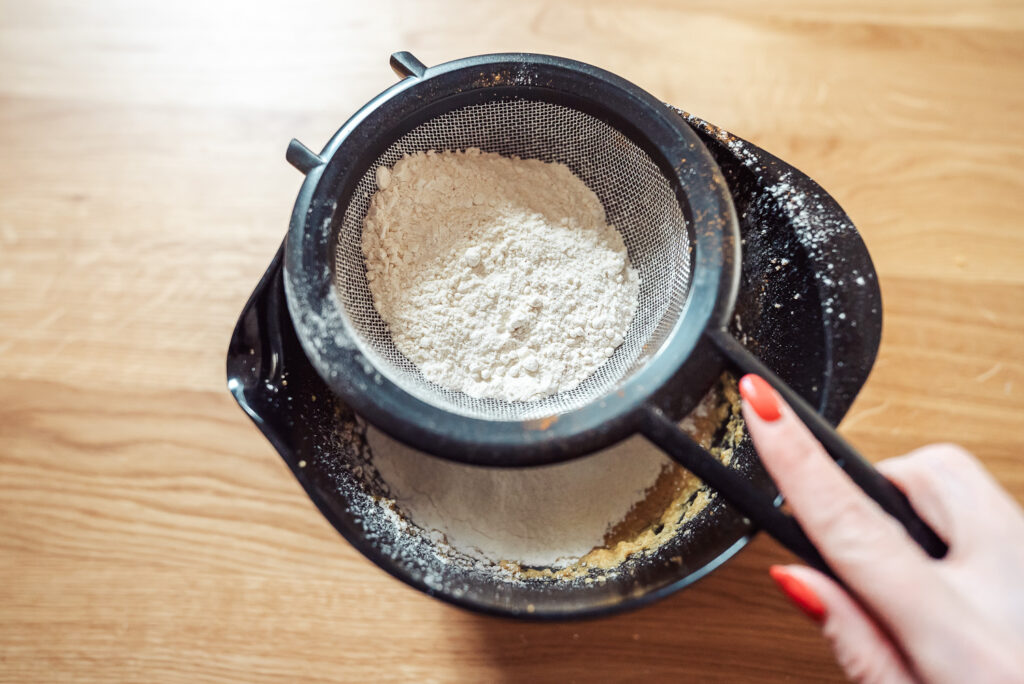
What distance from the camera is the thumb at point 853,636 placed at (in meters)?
0.42

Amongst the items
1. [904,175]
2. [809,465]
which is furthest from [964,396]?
[809,465]

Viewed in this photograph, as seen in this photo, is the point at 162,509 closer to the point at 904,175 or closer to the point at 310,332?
the point at 310,332

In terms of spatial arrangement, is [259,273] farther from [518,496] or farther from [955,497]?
[955,497]

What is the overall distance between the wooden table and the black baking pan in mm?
179

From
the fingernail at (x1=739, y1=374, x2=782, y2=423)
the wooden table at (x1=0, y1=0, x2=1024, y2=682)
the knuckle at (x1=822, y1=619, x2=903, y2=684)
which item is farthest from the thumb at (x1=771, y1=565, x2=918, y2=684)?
the wooden table at (x1=0, y1=0, x2=1024, y2=682)

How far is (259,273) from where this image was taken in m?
0.76

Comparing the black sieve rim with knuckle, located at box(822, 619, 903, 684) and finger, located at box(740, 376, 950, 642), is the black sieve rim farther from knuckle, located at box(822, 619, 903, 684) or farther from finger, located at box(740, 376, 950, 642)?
knuckle, located at box(822, 619, 903, 684)

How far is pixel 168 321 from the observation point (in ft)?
2.47

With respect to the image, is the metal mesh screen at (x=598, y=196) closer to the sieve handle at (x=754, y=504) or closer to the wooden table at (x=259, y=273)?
the sieve handle at (x=754, y=504)

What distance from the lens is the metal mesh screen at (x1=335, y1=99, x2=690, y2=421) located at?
549 mm

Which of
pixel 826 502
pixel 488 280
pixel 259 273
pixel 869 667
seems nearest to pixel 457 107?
pixel 488 280

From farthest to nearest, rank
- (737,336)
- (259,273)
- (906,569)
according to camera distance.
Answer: (259,273) → (737,336) → (906,569)

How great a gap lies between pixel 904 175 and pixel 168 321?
0.93 meters

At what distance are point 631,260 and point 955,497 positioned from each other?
0.34 meters
